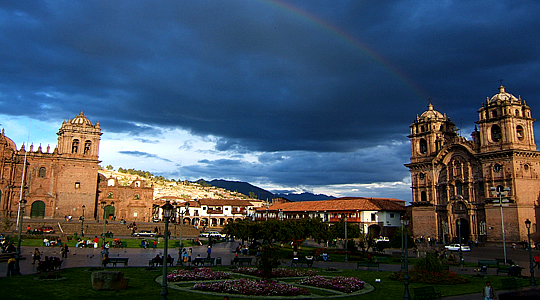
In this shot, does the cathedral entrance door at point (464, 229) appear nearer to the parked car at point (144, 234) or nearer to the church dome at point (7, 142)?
the parked car at point (144, 234)

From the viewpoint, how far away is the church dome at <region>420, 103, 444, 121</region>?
2808 inches

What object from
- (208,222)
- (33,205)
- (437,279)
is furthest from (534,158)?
(33,205)

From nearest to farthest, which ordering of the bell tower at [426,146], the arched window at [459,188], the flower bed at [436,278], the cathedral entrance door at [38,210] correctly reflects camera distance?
the flower bed at [436,278], the arched window at [459,188], the cathedral entrance door at [38,210], the bell tower at [426,146]

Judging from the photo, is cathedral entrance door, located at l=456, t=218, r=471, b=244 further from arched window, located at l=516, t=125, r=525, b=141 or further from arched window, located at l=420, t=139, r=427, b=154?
arched window, located at l=420, t=139, r=427, b=154

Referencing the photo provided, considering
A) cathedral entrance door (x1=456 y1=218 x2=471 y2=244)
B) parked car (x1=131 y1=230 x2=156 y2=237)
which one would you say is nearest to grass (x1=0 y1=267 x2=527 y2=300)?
parked car (x1=131 y1=230 x2=156 y2=237)

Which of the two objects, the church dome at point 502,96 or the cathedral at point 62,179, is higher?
the church dome at point 502,96

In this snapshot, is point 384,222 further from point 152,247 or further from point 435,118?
point 152,247

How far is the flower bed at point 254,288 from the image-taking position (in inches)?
765

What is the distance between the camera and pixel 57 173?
71312 millimetres

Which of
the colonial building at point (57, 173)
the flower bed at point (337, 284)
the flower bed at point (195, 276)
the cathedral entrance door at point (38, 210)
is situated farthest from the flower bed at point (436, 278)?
the cathedral entrance door at point (38, 210)

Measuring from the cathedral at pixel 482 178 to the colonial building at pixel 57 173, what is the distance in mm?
58688

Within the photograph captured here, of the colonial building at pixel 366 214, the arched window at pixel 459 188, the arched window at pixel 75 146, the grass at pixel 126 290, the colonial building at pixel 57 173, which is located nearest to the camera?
the grass at pixel 126 290

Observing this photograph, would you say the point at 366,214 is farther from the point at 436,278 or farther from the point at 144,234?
the point at 436,278

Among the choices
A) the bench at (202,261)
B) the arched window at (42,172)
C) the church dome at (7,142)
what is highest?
the church dome at (7,142)
